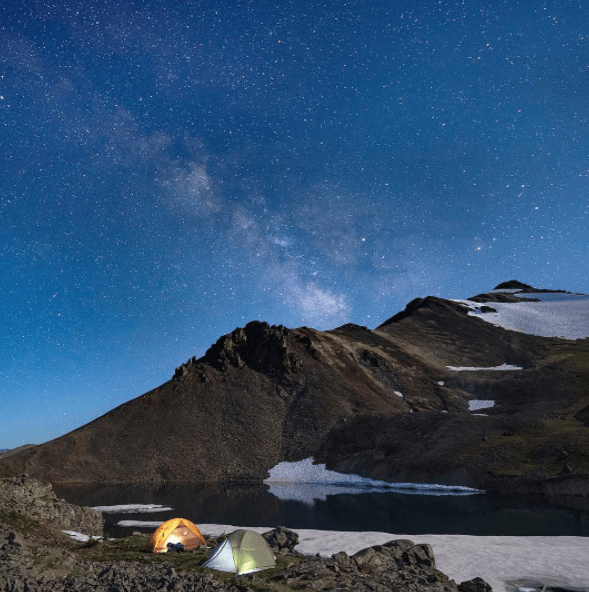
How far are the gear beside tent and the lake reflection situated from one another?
1750 centimetres

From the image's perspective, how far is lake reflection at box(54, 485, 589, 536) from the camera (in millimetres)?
41531

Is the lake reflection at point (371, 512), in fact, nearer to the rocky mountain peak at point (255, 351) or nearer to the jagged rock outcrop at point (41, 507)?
the jagged rock outcrop at point (41, 507)

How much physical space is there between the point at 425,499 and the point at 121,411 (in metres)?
72.1

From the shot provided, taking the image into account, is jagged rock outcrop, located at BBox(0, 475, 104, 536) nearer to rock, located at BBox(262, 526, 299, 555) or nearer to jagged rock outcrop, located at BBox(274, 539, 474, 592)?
rock, located at BBox(262, 526, 299, 555)

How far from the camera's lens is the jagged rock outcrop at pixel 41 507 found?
30219mm

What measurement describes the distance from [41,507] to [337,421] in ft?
247

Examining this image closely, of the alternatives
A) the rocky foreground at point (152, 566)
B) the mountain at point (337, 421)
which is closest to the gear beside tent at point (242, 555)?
the rocky foreground at point (152, 566)

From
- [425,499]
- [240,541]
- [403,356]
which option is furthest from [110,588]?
[403,356]

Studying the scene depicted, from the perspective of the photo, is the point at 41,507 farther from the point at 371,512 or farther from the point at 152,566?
the point at 371,512

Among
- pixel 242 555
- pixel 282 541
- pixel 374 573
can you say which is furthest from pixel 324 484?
pixel 374 573

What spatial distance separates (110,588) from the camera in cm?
1745

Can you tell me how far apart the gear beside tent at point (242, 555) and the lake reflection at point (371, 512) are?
57.4 feet

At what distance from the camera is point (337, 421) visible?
10175cm

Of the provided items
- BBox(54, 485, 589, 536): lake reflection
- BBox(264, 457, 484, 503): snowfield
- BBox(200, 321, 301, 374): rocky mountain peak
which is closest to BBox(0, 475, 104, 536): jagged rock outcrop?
BBox(54, 485, 589, 536): lake reflection
